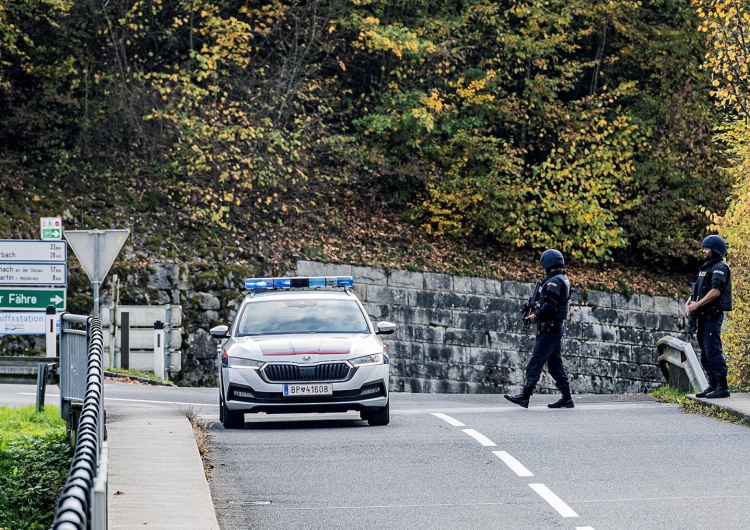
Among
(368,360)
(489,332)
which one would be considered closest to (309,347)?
A: (368,360)

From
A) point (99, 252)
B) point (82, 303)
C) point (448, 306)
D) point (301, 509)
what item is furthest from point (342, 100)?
point (301, 509)

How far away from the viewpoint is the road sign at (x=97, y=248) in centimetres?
1934

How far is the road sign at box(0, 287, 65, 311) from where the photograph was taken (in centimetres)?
2366

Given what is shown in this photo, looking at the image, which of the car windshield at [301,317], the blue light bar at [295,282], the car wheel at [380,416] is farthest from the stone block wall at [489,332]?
the car wheel at [380,416]

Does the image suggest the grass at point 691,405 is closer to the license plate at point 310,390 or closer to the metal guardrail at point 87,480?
the license plate at point 310,390

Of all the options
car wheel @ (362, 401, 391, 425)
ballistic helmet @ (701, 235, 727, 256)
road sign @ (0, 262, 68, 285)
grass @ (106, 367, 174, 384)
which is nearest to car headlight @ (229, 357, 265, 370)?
car wheel @ (362, 401, 391, 425)

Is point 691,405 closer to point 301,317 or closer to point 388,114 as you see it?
point 301,317

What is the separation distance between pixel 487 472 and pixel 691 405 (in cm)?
652

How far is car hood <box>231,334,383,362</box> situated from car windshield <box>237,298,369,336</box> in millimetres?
462

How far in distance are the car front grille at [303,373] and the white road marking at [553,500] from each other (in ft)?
15.1

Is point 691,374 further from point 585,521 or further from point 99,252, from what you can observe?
point 585,521

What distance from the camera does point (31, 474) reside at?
12773 millimetres

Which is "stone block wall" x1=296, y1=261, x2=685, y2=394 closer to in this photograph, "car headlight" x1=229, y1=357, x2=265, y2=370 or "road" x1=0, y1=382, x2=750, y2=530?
"road" x1=0, y1=382, x2=750, y2=530

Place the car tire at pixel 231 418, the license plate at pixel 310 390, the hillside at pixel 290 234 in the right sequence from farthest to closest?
the hillside at pixel 290 234
the car tire at pixel 231 418
the license plate at pixel 310 390
